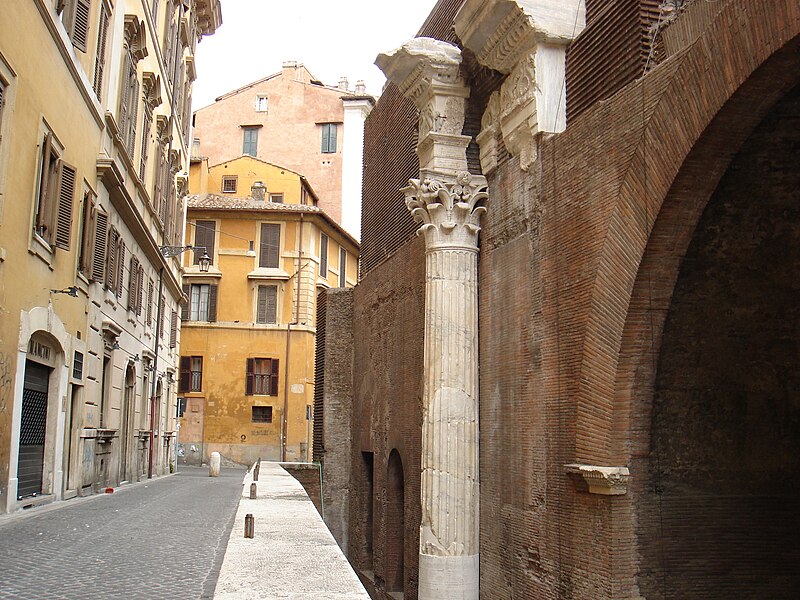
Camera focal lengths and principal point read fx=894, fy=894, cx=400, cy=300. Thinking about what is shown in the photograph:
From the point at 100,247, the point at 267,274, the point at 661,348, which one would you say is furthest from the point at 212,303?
the point at 661,348

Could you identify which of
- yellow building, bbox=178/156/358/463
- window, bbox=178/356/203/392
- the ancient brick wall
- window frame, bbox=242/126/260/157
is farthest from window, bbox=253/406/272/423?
the ancient brick wall

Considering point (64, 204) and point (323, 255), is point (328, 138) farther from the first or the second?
point (64, 204)

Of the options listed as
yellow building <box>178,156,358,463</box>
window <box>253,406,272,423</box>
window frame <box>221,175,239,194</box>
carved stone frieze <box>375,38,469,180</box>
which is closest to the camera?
carved stone frieze <box>375,38,469,180</box>

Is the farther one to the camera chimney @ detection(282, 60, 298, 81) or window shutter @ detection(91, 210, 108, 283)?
chimney @ detection(282, 60, 298, 81)

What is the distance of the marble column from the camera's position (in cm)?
901

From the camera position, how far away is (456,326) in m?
9.30

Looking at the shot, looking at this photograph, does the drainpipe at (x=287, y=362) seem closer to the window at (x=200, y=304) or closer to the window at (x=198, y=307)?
the window at (x=200, y=304)

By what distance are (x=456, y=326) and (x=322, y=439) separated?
24.0ft

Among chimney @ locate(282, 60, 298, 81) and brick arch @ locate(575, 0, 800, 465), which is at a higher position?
chimney @ locate(282, 60, 298, 81)

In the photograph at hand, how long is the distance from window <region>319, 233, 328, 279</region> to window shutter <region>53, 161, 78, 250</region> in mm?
22629

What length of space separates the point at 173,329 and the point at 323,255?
31.3ft

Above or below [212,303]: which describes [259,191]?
above

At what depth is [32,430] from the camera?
11.7 meters

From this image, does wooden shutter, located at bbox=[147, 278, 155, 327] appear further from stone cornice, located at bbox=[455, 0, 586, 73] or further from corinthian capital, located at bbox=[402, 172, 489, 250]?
stone cornice, located at bbox=[455, 0, 586, 73]
